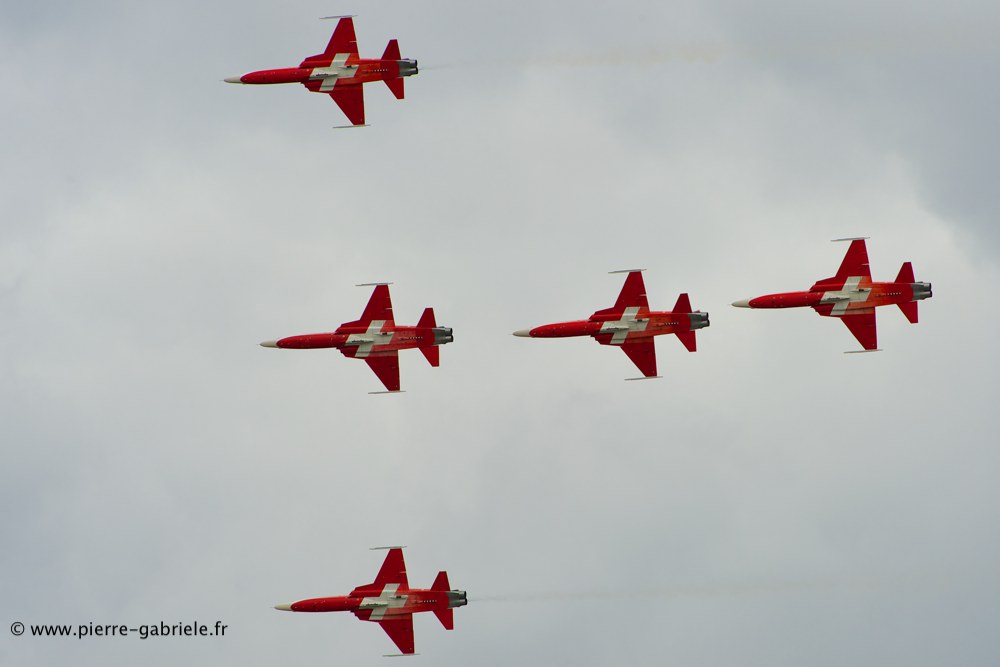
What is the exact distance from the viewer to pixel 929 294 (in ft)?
462

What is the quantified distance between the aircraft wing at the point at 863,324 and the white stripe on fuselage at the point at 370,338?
2747 centimetres

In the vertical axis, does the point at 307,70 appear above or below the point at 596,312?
above

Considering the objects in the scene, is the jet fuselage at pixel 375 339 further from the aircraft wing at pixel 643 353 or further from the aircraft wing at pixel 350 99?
the aircraft wing at pixel 350 99

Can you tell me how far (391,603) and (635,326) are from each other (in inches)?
877

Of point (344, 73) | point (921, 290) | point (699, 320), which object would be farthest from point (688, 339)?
point (344, 73)

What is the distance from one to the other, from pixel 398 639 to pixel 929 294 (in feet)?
125

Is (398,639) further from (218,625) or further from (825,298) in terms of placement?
(825,298)

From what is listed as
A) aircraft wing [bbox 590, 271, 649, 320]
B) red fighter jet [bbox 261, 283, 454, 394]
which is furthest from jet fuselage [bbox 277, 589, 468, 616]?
aircraft wing [bbox 590, 271, 649, 320]

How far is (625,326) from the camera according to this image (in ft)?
468

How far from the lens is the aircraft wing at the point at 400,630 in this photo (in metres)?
143

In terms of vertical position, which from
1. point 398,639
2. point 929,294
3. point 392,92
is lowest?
point 398,639

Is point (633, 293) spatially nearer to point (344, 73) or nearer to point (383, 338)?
point (383, 338)

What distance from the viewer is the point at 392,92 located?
14350 centimetres

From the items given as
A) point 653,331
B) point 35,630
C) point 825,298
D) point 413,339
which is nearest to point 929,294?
point 825,298
